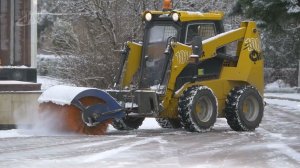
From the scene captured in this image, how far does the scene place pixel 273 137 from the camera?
14.6 meters

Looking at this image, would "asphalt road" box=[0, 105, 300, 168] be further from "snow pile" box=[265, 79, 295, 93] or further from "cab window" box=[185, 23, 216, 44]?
"snow pile" box=[265, 79, 295, 93]

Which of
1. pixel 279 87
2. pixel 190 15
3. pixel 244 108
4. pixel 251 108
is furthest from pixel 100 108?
pixel 279 87

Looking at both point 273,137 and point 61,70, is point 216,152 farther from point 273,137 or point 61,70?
point 61,70

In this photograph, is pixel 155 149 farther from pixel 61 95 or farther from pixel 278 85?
pixel 278 85

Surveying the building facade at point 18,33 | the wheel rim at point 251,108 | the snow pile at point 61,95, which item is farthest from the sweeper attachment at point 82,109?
the building facade at point 18,33

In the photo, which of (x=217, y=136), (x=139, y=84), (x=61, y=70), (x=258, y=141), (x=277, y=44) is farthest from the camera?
(x=277, y=44)

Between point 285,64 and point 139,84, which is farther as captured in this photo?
point 285,64

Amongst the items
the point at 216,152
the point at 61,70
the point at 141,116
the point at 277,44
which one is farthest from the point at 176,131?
the point at 277,44

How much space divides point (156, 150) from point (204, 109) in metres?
3.51

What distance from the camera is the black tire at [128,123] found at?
1600 centimetres

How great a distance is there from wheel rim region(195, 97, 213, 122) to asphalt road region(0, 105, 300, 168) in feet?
1.29

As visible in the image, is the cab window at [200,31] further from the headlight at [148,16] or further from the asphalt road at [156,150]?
the asphalt road at [156,150]

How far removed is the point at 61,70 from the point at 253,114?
11704 millimetres

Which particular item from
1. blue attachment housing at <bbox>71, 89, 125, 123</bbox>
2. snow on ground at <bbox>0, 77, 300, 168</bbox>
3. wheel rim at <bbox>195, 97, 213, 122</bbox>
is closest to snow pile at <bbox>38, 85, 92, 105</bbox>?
blue attachment housing at <bbox>71, 89, 125, 123</bbox>
